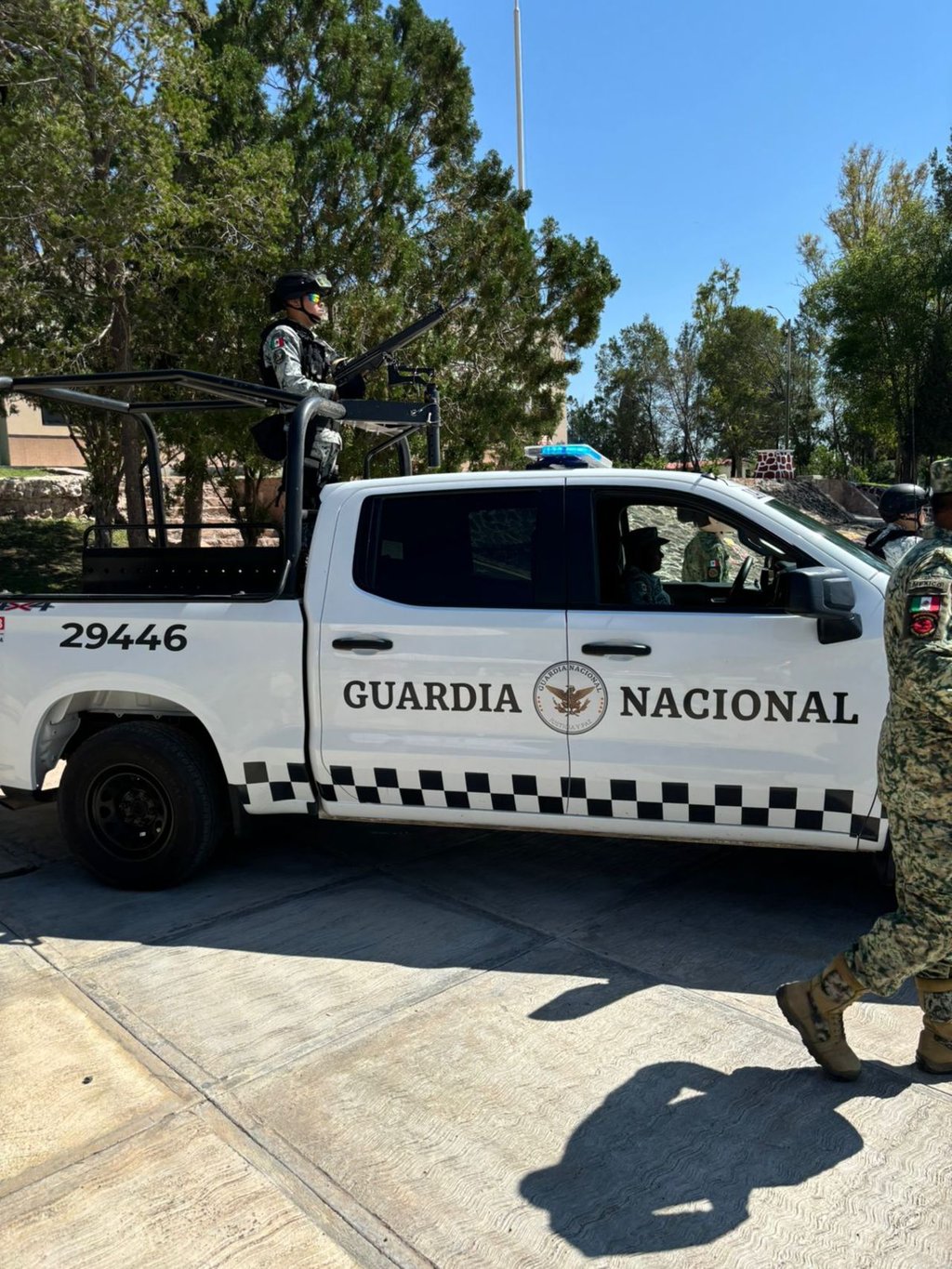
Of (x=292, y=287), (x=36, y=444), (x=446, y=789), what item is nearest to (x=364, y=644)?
(x=446, y=789)

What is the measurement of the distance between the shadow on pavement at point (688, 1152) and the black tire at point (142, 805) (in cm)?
216

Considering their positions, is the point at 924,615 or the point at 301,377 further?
the point at 301,377

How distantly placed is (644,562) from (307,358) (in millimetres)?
2185

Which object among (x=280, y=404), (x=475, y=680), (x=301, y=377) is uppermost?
(x=301, y=377)

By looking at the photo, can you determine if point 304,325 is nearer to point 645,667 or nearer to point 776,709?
point 645,667

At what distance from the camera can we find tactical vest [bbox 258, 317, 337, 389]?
5.16 m

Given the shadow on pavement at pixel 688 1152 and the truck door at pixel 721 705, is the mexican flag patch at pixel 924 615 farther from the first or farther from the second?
the shadow on pavement at pixel 688 1152

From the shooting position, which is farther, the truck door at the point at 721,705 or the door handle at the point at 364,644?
the door handle at the point at 364,644

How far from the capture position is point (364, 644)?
4.02 metres

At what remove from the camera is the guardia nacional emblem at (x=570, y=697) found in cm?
381

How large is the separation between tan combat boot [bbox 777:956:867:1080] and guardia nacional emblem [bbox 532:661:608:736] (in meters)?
1.21

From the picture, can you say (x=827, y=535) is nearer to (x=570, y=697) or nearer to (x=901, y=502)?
(x=570, y=697)

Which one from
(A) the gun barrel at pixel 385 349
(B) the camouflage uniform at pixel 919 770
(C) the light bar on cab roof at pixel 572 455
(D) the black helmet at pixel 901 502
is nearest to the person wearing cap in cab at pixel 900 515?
(D) the black helmet at pixel 901 502

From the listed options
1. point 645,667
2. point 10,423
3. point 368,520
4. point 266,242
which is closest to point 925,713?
point 645,667
